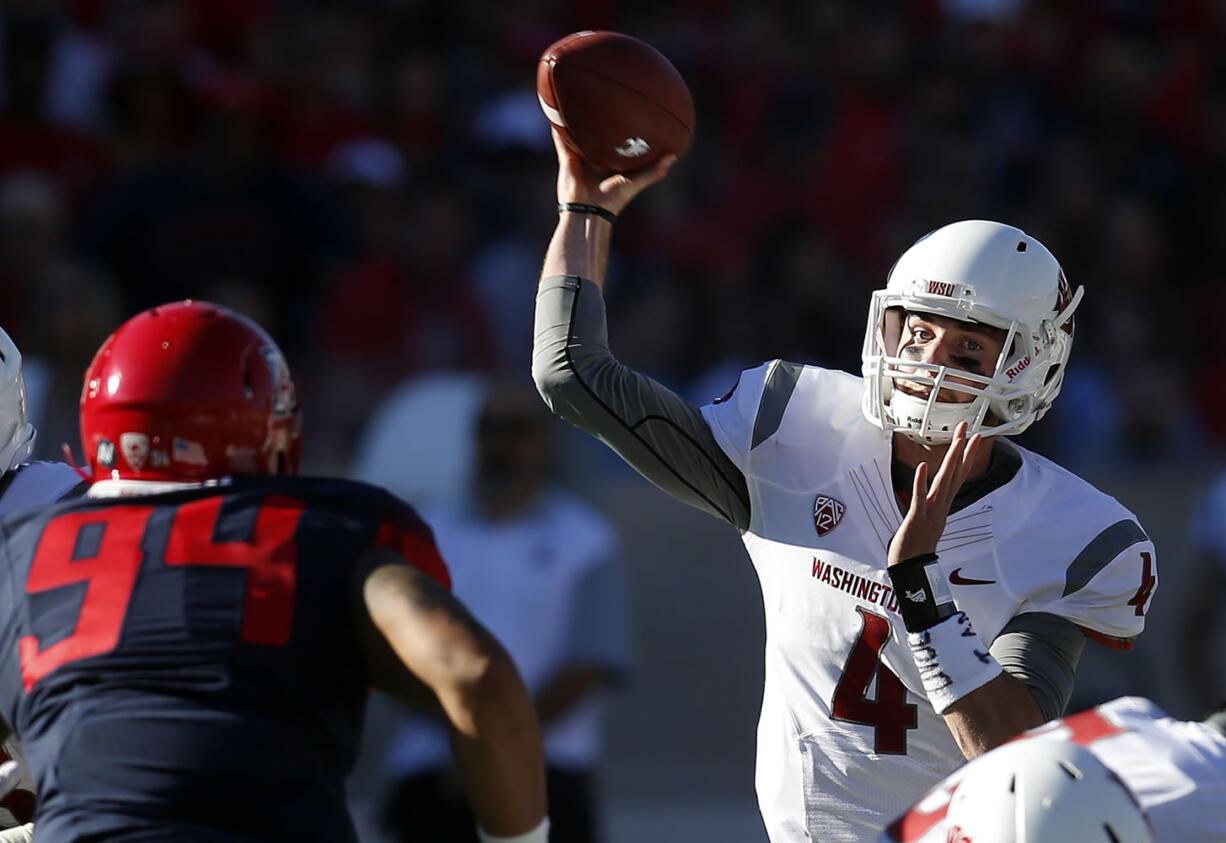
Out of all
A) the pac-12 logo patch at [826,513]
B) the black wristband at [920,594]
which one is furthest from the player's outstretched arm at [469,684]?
the pac-12 logo patch at [826,513]

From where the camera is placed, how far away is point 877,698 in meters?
3.31

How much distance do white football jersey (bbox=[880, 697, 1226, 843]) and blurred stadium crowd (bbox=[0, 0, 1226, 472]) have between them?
417cm

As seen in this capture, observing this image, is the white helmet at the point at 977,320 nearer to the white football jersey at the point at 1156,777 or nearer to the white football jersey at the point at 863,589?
the white football jersey at the point at 863,589

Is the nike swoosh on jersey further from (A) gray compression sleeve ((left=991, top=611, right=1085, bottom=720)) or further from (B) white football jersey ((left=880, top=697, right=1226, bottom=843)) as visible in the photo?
(B) white football jersey ((left=880, top=697, right=1226, bottom=843))

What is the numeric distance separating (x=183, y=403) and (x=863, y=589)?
1.25 m

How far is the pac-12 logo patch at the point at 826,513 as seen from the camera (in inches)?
135

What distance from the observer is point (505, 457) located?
18.9ft

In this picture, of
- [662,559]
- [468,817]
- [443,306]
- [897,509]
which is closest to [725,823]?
[662,559]

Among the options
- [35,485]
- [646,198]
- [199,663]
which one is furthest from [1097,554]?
[646,198]

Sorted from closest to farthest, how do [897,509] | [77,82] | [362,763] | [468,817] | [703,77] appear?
[897,509], [468,817], [362,763], [77,82], [703,77]

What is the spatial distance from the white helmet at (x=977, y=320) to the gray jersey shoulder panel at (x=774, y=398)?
0.18 metres

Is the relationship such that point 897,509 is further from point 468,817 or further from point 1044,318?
point 468,817

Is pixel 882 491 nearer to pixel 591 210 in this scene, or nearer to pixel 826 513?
pixel 826 513

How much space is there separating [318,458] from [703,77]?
271 centimetres
